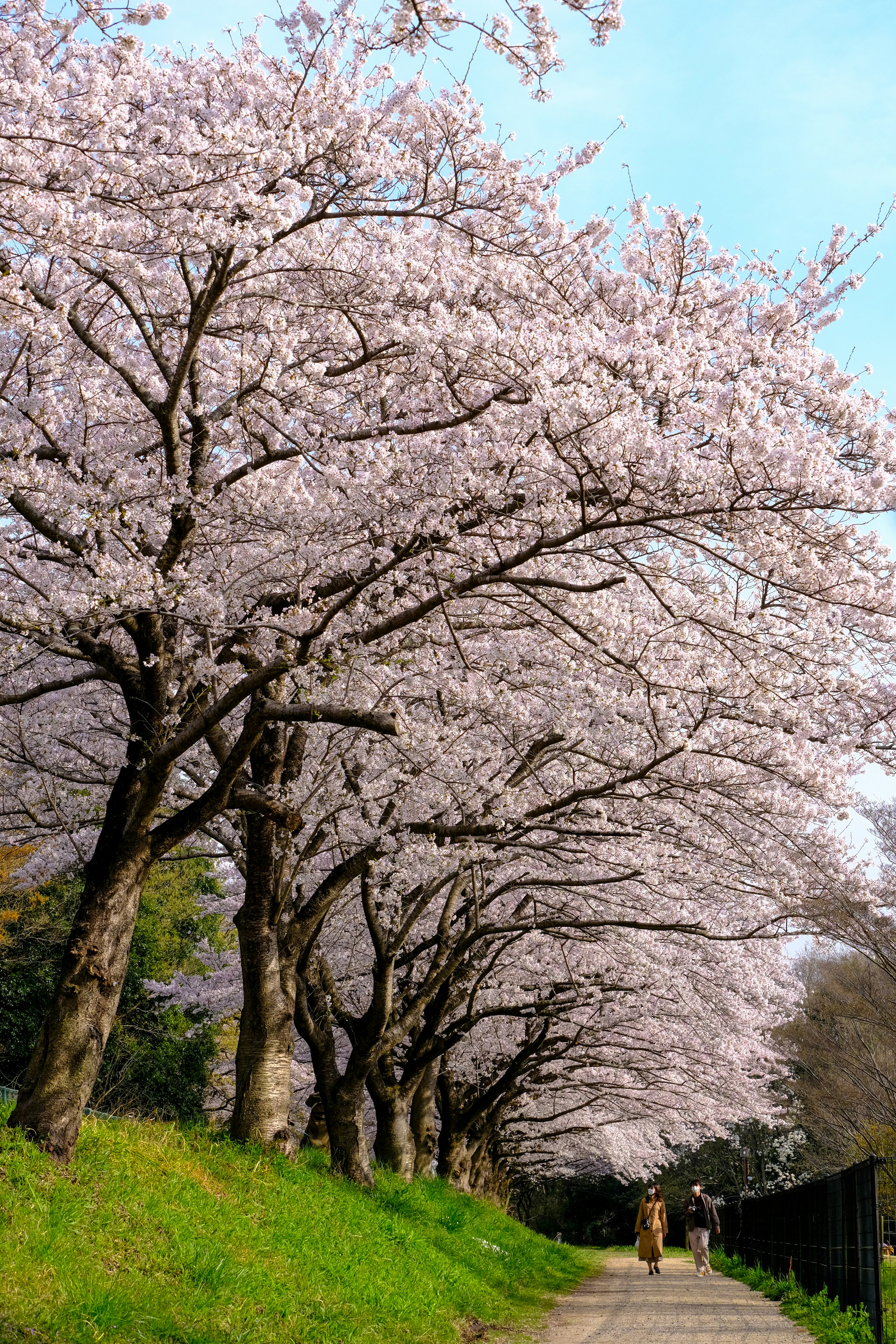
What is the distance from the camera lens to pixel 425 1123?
1619 cm

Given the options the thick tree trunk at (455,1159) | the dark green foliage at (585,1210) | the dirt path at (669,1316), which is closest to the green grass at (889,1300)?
the dirt path at (669,1316)

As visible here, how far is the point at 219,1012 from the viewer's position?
23312 millimetres

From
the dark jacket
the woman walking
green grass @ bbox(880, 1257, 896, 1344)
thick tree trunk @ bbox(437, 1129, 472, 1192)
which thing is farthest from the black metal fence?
thick tree trunk @ bbox(437, 1129, 472, 1192)

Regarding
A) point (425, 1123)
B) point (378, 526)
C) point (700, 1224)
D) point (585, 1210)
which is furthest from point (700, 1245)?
point (585, 1210)

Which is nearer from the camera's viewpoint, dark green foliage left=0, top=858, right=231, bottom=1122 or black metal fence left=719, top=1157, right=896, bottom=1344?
black metal fence left=719, top=1157, right=896, bottom=1344

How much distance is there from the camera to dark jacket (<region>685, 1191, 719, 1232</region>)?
59.6ft

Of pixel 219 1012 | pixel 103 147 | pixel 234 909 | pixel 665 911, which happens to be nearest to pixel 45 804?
pixel 234 909

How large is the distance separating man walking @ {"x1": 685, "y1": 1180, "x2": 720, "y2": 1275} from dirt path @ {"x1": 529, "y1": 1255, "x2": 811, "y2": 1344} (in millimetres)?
775

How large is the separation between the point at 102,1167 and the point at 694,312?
699 cm

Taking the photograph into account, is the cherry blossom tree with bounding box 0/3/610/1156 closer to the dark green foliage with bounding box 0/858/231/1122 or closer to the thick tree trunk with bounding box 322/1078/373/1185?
the thick tree trunk with bounding box 322/1078/373/1185

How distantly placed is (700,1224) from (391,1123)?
24.3 feet

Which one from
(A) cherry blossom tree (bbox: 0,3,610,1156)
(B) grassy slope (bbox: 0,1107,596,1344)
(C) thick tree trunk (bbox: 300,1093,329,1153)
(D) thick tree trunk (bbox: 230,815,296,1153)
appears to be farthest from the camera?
(C) thick tree trunk (bbox: 300,1093,329,1153)

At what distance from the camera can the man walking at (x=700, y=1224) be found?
713 inches

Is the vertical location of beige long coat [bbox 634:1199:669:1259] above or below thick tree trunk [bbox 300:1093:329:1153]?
below
